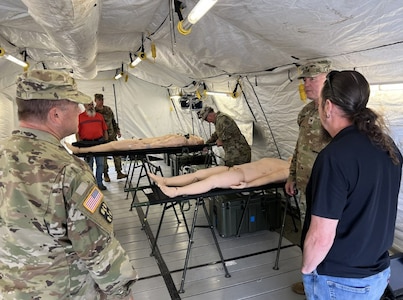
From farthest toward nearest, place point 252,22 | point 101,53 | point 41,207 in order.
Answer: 1. point 101,53
2. point 252,22
3. point 41,207

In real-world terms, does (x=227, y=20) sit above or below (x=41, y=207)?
above

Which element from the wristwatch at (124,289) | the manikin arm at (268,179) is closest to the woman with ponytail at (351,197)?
the wristwatch at (124,289)

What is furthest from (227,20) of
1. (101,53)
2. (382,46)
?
(101,53)

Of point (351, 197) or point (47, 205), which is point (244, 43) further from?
point (47, 205)

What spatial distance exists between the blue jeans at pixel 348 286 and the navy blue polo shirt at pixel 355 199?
26 mm

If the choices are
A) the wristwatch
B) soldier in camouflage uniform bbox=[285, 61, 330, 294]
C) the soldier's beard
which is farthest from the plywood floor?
the soldier's beard

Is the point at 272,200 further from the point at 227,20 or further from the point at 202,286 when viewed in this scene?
the point at 227,20

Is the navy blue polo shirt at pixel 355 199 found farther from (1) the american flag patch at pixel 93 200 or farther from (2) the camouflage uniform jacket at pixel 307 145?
(2) the camouflage uniform jacket at pixel 307 145

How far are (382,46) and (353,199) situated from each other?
1423 millimetres

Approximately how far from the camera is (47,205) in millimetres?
991

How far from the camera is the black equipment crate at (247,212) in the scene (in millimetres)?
3227

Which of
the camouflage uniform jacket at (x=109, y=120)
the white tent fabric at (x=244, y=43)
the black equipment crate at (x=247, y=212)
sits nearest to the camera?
the white tent fabric at (x=244, y=43)

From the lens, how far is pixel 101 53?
16.4ft

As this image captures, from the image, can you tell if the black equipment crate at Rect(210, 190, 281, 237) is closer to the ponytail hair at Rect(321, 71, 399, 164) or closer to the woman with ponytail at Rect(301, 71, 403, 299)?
the woman with ponytail at Rect(301, 71, 403, 299)
